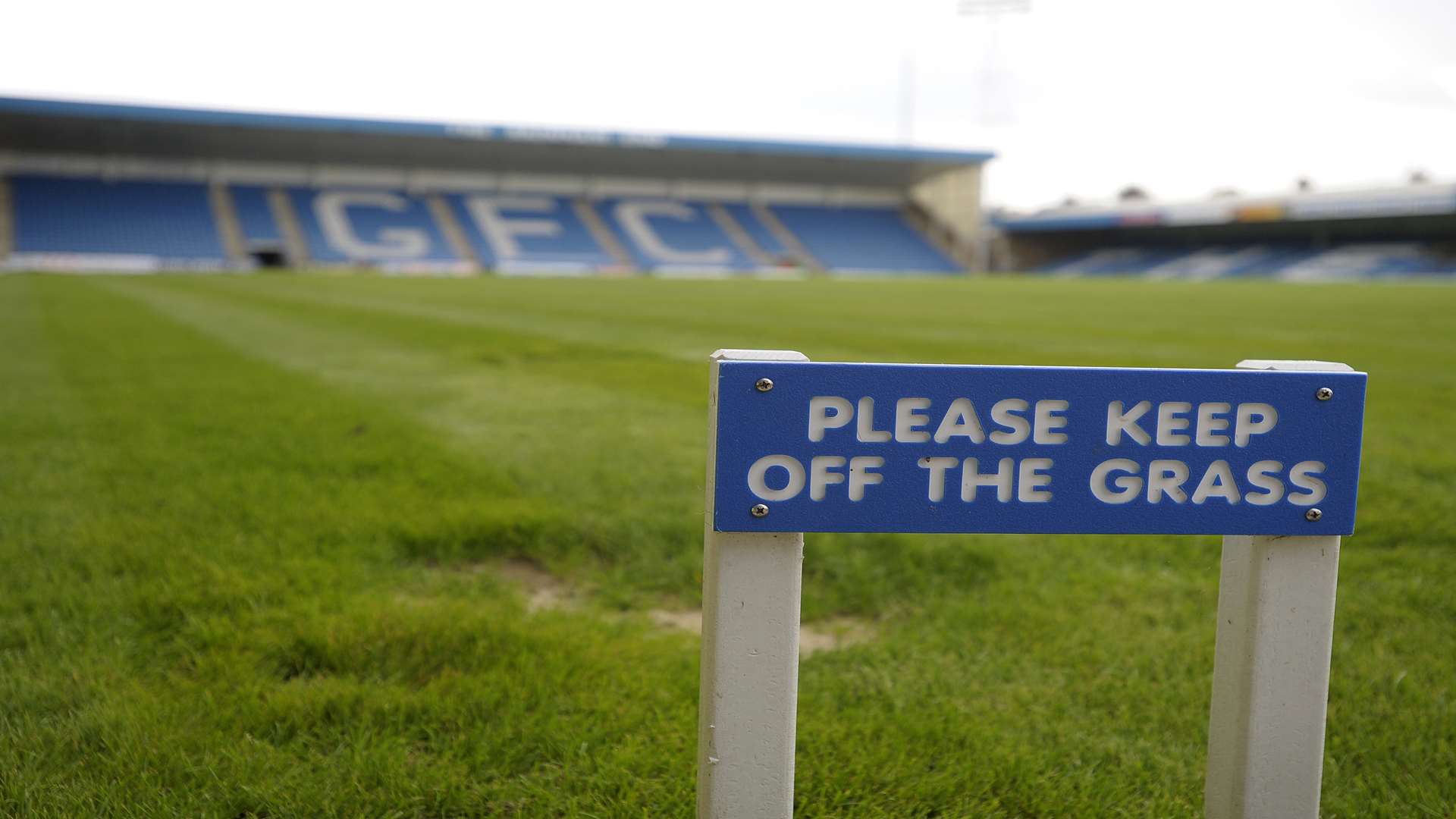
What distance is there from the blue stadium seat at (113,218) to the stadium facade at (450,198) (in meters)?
0.08

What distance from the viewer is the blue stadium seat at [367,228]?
40.2 m

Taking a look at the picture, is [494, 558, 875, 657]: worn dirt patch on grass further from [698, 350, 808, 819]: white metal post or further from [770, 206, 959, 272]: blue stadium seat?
[770, 206, 959, 272]: blue stadium seat

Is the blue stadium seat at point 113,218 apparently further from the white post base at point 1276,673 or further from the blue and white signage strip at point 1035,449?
the white post base at point 1276,673

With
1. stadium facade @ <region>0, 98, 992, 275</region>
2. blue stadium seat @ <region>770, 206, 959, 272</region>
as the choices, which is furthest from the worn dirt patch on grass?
blue stadium seat @ <region>770, 206, 959, 272</region>

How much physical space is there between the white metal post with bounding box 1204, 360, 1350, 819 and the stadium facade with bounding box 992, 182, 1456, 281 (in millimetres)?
42978

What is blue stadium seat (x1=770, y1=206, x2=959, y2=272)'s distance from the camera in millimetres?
46250

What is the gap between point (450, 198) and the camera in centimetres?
4650

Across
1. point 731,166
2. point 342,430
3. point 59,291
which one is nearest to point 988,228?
point 731,166

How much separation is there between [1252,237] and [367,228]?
124 ft

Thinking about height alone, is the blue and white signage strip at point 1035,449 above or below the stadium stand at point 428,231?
below

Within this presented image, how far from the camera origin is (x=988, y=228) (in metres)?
52.3

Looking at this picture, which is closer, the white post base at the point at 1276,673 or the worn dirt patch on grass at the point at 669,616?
the white post base at the point at 1276,673

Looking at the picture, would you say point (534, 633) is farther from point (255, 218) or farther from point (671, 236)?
point (671, 236)

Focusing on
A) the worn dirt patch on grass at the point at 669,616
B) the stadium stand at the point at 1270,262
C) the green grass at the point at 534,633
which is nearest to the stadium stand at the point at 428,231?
the stadium stand at the point at 1270,262
